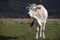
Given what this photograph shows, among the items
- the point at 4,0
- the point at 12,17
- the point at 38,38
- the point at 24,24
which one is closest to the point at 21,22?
the point at 24,24

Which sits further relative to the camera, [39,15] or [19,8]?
[19,8]

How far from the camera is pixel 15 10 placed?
2012 cm

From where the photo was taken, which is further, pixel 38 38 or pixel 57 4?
pixel 57 4

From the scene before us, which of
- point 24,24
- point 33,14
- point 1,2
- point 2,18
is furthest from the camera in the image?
point 1,2

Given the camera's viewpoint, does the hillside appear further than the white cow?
Yes

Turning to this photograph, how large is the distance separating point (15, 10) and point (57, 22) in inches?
132

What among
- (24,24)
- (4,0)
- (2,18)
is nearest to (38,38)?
(24,24)

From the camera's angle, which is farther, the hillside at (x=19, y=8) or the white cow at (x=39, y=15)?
the hillside at (x=19, y=8)

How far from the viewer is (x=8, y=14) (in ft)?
65.3

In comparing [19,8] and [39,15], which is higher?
[39,15]

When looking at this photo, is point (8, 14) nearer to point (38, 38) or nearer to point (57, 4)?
point (57, 4)

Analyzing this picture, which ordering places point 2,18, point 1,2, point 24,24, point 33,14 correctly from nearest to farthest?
point 33,14, point 24,24, point 2,18, point 1,2

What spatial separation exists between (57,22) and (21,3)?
3.18 metres

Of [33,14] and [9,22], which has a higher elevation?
[33,14]
